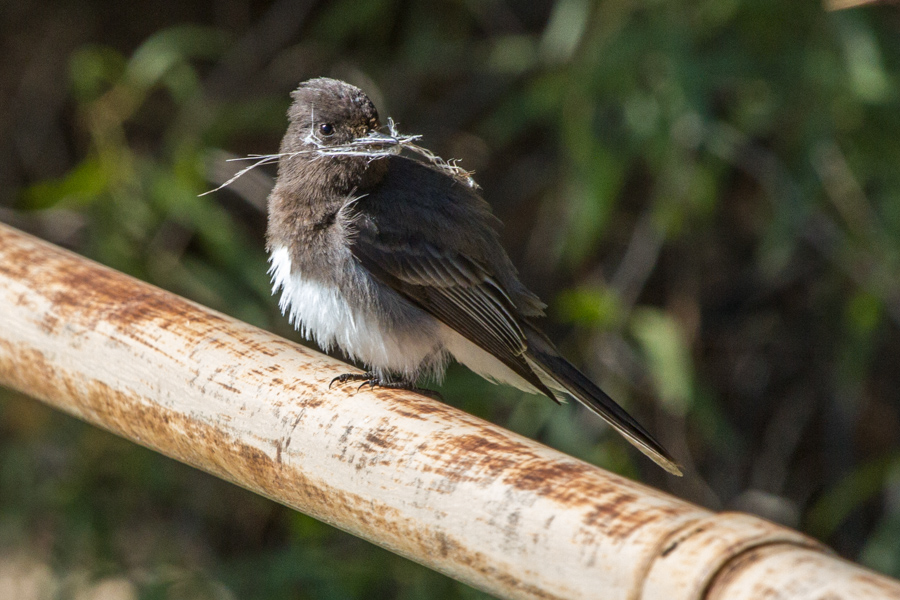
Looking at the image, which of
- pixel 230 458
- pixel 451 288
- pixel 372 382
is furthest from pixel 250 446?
pixel 451 288

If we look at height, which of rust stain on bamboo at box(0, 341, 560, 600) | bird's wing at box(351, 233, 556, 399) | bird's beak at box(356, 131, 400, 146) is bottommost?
rust stain on bamboo at box(0, 341, 560, 600)

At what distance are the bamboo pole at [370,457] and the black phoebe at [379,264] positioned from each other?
355 mm

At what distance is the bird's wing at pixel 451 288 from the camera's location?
1.74 meters

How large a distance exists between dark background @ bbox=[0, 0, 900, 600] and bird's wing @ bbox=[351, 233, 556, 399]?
2.12ft

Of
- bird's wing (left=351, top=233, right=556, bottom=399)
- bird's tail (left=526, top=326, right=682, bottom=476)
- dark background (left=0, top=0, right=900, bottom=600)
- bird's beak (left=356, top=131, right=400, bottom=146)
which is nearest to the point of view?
bird's tail (left=526, top=326, right=682, bottom=476)

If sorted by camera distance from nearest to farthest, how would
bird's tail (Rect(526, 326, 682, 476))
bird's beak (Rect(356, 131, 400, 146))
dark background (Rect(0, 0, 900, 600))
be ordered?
bird's tail (Rect(526, 326, 682, 476)) → bird's beak (Rect(356, 131, 400, 146)) → dark background (Rect(0, 0, 900, 600))

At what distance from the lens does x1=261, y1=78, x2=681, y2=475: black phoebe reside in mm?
1739

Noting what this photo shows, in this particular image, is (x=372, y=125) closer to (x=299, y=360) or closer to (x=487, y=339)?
(x=487, y=339)

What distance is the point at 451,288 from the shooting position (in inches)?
70.9

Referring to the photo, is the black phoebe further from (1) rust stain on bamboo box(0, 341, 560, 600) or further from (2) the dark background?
(2) the dark background

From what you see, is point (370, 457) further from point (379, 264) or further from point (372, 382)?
point (379, 264)

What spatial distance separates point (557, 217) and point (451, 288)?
160 cm

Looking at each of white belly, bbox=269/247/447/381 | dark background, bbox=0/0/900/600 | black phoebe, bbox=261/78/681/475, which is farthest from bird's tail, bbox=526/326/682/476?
dark background, bbox=0/0/900/600

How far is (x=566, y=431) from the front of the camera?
2.59 m
